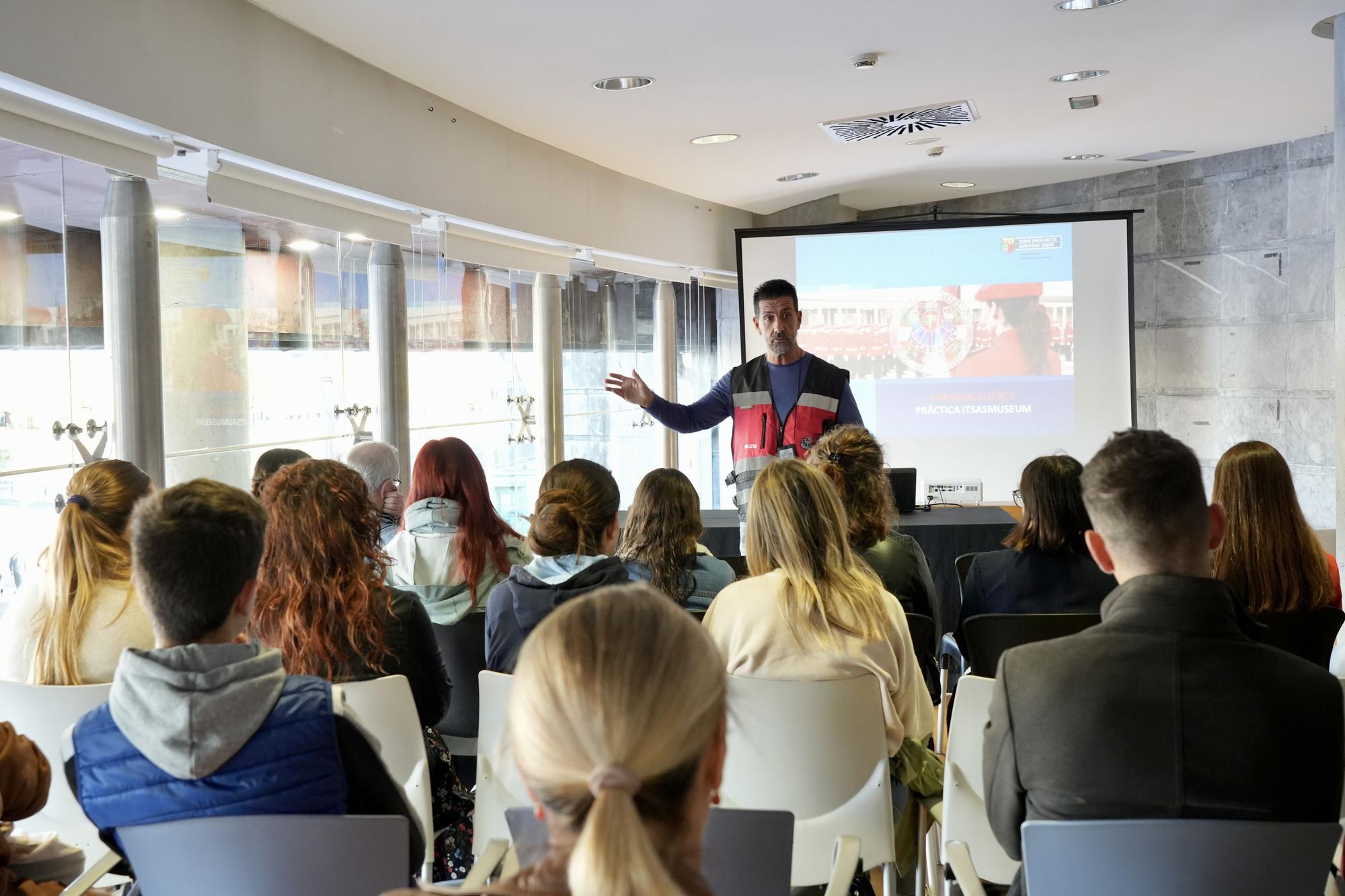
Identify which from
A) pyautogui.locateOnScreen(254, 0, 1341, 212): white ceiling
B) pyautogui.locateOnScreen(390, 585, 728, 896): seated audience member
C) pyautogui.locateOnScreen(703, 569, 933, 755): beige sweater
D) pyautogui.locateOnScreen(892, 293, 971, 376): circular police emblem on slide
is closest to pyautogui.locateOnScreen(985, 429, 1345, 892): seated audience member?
pyautogui.locateOnScreen(703, 569, 933, 755): beige sweater

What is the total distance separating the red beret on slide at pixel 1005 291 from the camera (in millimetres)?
8156

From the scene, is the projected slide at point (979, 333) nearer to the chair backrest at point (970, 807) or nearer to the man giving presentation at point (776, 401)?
the man giving presentation at point (776, 401)

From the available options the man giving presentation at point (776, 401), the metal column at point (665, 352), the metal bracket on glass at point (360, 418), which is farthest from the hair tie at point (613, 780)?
the metal column at point (665, 352)

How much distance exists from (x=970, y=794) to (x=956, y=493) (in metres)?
4.40

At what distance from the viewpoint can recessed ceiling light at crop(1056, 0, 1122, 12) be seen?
4379 mm

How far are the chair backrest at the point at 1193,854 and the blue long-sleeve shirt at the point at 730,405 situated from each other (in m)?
3.61

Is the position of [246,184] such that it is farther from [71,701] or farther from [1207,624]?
[1207,624]

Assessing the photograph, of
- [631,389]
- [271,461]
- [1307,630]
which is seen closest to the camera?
[1307,630]

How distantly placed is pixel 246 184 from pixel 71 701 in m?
3.00

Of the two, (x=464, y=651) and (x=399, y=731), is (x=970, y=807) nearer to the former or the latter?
(x=399, y=731)

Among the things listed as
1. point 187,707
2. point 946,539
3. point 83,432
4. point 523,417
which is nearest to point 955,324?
point 523,417

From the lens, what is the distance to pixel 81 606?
228 cm

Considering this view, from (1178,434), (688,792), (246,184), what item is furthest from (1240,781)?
(1178,434)

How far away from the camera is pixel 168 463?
467cm
